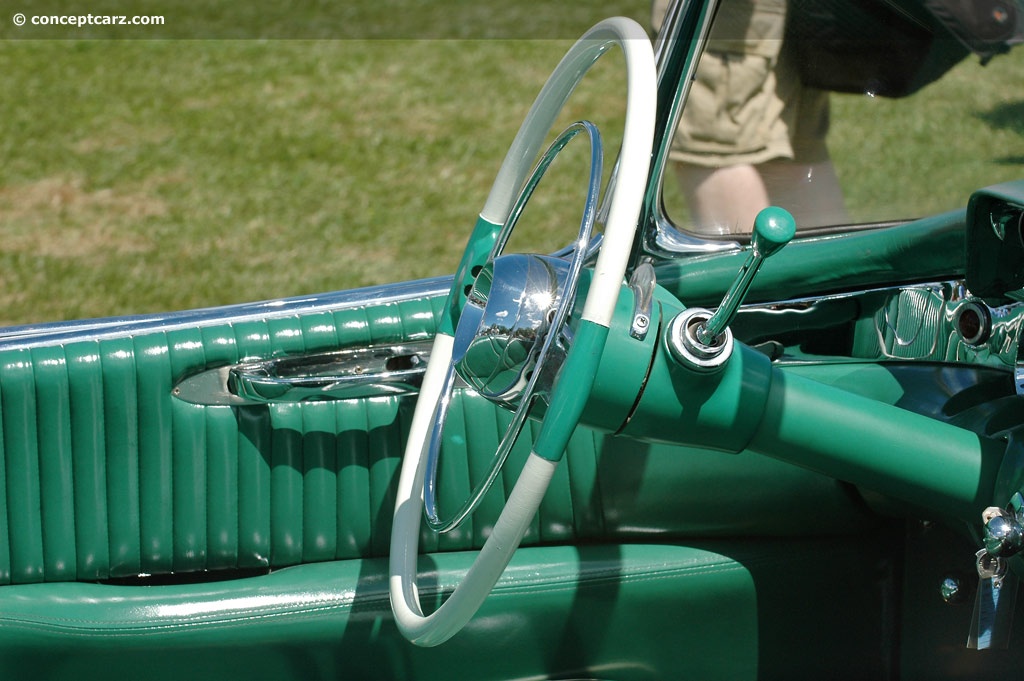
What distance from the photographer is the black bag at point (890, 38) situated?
1.41 m

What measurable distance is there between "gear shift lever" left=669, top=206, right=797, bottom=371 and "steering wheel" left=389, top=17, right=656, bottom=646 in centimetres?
11

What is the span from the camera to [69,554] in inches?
62.1

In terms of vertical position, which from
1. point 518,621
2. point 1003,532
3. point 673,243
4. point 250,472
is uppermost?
point 673,243

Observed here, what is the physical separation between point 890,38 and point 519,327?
73 centimetres

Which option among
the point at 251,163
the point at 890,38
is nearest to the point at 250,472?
the point at 890,38

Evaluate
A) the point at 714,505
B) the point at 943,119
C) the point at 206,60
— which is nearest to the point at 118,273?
the point at 206,60

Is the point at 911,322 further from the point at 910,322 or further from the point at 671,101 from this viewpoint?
the point at 671,101

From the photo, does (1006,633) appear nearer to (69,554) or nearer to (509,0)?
(69,554)

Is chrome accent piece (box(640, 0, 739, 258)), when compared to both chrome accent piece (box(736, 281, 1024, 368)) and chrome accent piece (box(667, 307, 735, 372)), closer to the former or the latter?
chrome accent piece (box(736, 281, 1024, 368))

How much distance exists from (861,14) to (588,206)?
640mm

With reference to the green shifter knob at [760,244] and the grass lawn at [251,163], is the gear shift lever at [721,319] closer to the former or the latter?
the green shifter knob at [760,244]

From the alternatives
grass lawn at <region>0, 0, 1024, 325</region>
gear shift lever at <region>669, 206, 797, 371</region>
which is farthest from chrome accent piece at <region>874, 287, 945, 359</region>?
grass lawn at <region>0, 0, 1024, 325</region>

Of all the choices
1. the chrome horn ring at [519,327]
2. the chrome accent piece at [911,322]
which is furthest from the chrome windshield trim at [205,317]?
the chrome accent piece at [911,322]

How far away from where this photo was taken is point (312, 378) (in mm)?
1597
